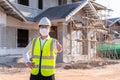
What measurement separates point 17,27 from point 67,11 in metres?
3.59

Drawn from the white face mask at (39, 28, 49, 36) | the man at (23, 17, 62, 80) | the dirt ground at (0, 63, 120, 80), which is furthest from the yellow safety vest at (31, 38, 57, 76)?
the dirt ground at (0, 63, 120, 80)

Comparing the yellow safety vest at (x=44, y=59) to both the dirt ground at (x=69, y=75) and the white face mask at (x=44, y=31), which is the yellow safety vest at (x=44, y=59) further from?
the dirt ground at (x=69, y=75)

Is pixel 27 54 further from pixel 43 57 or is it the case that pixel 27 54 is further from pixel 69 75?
pixel 69 75

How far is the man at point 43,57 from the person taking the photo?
445 centimetres

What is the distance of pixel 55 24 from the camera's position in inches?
793

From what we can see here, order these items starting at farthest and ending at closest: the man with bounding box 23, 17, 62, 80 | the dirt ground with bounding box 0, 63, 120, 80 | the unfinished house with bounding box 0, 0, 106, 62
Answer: the unfinished house with bounding box 0, 0, 106, 62 < the dirt ground with bounding box 0, 63, 120, 80 < the man with bounding box 23, 17, 62, 80

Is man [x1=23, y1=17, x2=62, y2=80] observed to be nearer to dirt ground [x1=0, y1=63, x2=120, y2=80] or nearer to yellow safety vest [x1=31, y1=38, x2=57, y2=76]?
yellow safety vest [x1=31, y1=38, x2=57, y2=76]

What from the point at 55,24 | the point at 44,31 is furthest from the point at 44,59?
the point at 55,24

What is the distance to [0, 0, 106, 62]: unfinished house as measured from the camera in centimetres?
1825

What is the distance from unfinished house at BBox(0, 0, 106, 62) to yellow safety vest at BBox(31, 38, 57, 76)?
1296 cm

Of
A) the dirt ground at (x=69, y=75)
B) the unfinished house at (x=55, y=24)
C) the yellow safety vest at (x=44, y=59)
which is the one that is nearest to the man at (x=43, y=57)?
the yellow safety vest at (x=44, y=59)

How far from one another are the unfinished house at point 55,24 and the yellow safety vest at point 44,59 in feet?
42.5

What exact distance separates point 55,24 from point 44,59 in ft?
51.6

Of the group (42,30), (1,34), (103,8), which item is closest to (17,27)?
(1,34)
